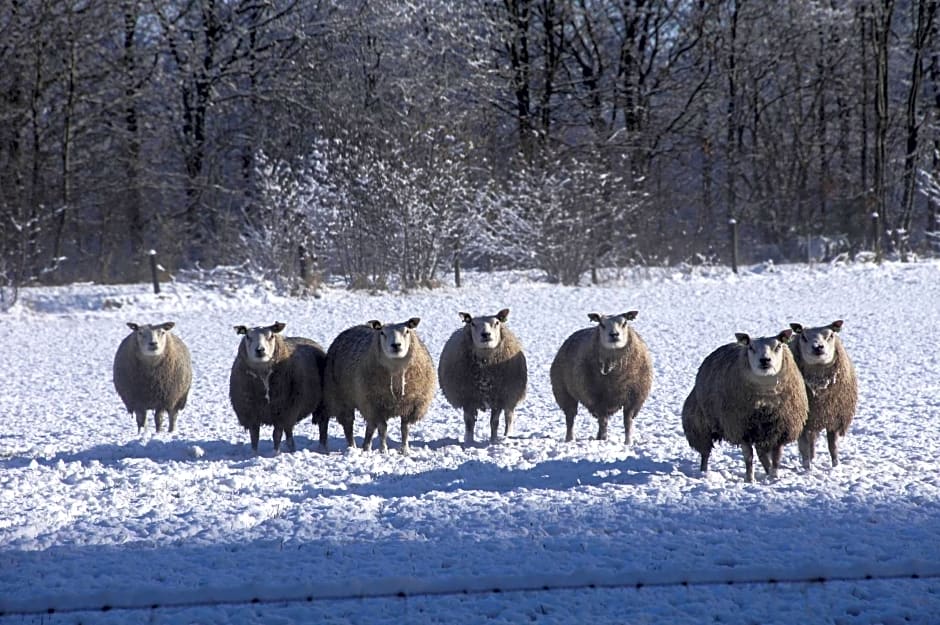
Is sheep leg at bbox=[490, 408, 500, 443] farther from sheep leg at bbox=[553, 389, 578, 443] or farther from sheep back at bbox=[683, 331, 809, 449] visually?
sheep back at bbox=[683, 331, 809, 449]

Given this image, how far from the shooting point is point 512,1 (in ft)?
98.1

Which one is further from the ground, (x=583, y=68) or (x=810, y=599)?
(x=583, y=68)

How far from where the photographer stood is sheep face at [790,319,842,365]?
8039 mm

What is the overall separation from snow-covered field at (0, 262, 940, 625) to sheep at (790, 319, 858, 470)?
33 centimetres

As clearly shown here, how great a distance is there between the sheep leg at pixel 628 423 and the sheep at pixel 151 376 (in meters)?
4.77

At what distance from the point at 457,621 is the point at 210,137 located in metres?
29.4

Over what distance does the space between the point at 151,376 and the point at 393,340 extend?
3115 mm

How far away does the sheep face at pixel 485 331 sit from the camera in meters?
9.84

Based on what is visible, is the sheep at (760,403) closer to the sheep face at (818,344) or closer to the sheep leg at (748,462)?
the sheep leg at (748,462)

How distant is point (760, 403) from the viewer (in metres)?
7.57

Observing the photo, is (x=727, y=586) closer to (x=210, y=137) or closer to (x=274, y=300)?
(x=274, y=300)

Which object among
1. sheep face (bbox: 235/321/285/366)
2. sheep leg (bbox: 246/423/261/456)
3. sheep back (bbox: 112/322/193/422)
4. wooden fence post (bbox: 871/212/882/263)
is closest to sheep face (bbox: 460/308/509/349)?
sheep face (bbox: 235/321/285/366)

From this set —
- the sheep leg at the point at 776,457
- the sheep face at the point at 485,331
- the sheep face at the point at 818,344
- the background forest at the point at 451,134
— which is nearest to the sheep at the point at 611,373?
the sheep face at the point at 485,331

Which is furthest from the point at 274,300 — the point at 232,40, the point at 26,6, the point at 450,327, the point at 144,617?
the point at 144,617
